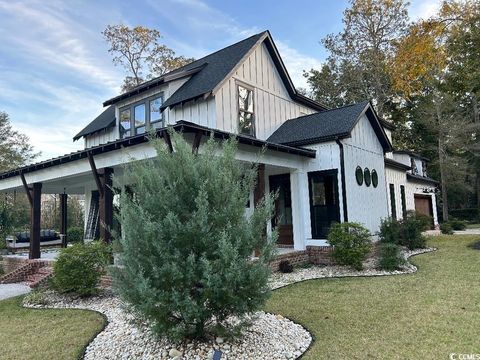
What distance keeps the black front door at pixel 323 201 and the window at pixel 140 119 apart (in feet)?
20.0

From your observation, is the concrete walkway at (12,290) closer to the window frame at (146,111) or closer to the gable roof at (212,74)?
the window frame at (146,111)

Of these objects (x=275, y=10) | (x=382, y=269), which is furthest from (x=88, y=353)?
(x=275, y=10)

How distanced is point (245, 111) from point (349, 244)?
5468 mm

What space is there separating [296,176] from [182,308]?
8.15m

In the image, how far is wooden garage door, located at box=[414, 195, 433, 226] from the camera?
2055 cm

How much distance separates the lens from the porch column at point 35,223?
1163 centimetres

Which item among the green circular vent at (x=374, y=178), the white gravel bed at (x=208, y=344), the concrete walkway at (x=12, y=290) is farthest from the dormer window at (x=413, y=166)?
the concrete walkway at (x=12, y=290)

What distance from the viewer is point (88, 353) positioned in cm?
460

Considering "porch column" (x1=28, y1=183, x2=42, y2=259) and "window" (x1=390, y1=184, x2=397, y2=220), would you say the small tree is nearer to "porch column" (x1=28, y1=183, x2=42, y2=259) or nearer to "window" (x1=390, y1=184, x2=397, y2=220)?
"porch column" (x1=28, y1=183, x2=42, y2=259)

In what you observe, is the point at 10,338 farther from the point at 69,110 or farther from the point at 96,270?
the point at 69,110

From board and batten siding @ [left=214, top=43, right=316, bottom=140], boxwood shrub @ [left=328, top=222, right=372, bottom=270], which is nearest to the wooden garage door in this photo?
board and batten siding @ [left=214, top=43, right=316, bottom=140]

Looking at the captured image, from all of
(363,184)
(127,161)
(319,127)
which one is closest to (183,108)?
(319,127)

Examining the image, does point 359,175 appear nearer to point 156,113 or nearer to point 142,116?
point 156,113

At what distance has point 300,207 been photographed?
37.6ft
